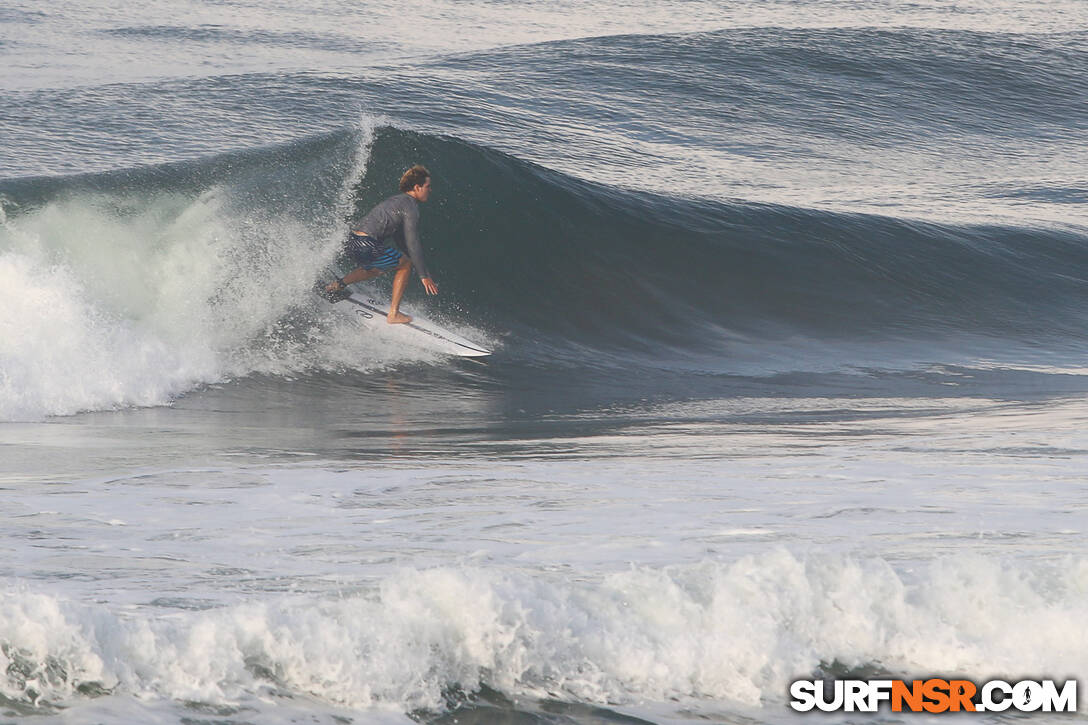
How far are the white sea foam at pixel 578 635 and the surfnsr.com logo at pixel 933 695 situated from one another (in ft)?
0.22

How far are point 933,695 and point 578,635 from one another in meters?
0.99

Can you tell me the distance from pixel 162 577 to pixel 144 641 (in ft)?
2.38

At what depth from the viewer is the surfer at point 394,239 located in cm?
949

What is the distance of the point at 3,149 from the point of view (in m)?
16.8

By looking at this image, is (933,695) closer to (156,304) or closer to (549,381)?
(549,381)

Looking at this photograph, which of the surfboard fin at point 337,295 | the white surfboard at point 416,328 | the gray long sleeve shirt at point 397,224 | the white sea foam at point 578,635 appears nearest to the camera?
the white sea foam at point 578,635

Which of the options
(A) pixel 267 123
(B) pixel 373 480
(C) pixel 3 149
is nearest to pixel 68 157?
(C) pixel 3 149

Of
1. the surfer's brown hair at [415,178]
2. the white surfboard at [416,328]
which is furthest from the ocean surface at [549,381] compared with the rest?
the surfer's brown hair at [415,178]

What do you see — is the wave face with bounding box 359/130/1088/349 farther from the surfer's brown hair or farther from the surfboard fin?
the surfer's brown hair

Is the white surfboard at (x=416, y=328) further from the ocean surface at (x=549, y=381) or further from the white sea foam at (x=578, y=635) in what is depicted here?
the white sea foam at (x=578, y=635)

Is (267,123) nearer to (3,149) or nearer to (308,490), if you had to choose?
(3,149)

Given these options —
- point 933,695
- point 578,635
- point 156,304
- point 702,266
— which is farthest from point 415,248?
point 933,695

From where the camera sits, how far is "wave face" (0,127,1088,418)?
9.74 metres

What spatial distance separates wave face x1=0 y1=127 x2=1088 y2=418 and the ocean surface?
0.17ft
